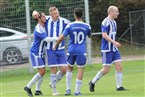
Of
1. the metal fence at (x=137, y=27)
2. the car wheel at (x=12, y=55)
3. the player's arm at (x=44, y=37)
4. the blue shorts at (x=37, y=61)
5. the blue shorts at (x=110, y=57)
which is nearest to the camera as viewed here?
the player's arm at (x=44, y=37)

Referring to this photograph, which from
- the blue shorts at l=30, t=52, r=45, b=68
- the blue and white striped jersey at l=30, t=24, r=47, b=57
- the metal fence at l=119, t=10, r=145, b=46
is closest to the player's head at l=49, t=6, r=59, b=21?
the blue and white striped jersey at l=30, t=24, r=47, b=57

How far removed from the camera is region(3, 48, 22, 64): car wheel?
24711mm

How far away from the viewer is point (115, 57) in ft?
52.1

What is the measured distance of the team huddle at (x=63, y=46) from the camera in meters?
14.6

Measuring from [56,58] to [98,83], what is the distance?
3.41 meters

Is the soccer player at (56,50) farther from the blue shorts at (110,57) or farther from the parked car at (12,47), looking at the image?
the parked car at (12,47)

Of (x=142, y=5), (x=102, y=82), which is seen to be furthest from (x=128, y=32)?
(x=102, y=82)

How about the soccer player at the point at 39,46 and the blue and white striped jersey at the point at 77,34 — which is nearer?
the blue and white striped jersey at the point at 77,34

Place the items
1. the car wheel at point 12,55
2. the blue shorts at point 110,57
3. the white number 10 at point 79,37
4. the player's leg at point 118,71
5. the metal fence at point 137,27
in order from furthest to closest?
1. the metal fence at point 137,27
2. the car wheel at point 12,55
3. the blue shorts at point 110,57
4. the player's leg at point 118,71
5. the white number 10 at point 79,37

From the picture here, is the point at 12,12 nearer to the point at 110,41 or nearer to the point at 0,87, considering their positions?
the point at 0,87

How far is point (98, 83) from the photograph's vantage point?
18203 millimetres

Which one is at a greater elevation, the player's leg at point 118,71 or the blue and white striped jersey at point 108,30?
the blue and white striped jersey at point 108,30

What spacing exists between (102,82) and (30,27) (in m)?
6.68

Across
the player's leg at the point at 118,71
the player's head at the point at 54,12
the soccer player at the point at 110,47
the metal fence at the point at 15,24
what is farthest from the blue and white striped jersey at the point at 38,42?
the metal fence at the point at 15,24
